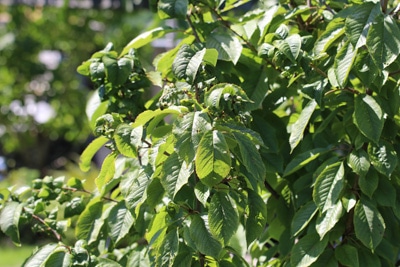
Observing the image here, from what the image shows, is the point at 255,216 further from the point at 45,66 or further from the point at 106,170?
the point at 45,66

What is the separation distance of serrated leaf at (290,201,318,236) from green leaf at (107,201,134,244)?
410 millimetres

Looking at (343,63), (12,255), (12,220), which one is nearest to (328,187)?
(343,63)

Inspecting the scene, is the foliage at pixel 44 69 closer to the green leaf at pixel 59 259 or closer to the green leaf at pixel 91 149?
the green leaf at pixel 91 149

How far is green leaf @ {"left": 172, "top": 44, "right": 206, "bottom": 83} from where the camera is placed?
1.57 meters

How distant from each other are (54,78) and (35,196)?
6.83 m

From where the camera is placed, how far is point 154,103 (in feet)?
6.34

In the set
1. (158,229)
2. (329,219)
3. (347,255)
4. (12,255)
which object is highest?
(158,229)

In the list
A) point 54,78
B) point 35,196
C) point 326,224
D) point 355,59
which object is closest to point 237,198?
point 326,224

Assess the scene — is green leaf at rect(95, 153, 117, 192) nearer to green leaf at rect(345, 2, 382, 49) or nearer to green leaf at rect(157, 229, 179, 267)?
green leaf at rect(157, 229, 179, 267)

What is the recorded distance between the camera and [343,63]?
1646mm

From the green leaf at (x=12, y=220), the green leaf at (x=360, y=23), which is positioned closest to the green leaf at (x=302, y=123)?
the green leaf at (x=360, y=23)

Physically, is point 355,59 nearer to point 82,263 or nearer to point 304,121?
point 304,121

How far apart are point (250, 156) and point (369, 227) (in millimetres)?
429

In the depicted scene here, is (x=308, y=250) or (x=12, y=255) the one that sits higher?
(x=308, y=250)
